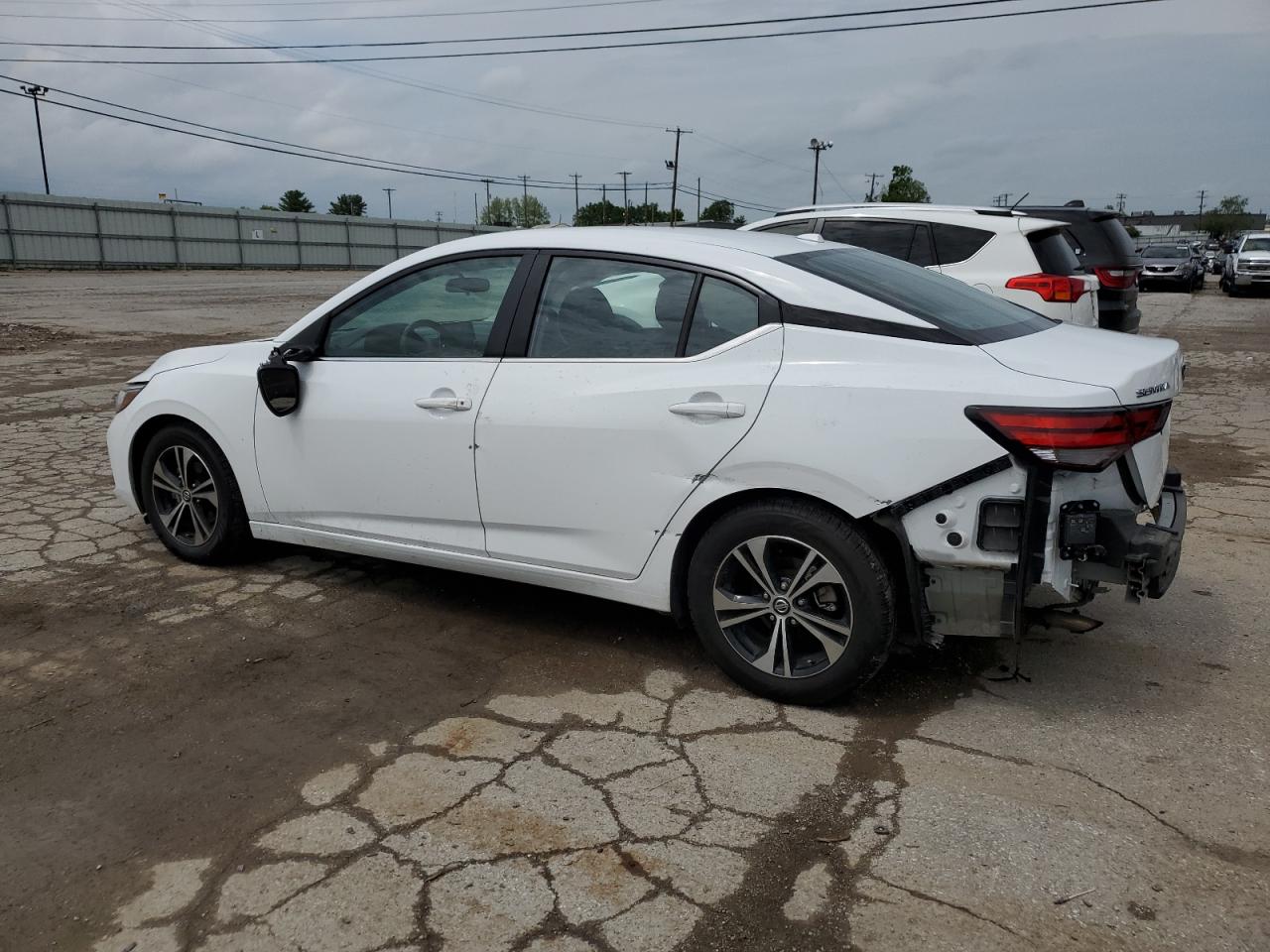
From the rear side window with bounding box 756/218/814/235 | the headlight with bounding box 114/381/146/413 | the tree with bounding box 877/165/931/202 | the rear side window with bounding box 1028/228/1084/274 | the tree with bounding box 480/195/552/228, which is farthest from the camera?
the tree with bounding box 480/195/552/228

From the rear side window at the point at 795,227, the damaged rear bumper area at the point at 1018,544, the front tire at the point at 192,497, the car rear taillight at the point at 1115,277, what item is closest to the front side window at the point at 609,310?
the damaged rear bumper area at the point at 1018,544

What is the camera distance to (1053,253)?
25.6 ft

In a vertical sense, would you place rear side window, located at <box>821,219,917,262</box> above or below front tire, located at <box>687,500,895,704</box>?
above

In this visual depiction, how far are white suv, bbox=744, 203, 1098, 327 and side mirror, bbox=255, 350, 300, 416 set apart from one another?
486 centimetres

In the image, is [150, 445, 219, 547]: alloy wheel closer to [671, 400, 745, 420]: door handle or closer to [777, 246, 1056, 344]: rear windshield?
[671, 400, 745, 420]: door handle

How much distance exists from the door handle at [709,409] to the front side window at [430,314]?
0.94 metres

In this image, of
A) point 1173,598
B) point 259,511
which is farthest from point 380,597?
point 1173,598

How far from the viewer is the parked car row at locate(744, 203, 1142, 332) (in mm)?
7605

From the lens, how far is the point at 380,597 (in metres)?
4.57

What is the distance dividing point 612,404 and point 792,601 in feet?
3.03

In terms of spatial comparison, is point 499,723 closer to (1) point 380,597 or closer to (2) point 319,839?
(2) point 319,839

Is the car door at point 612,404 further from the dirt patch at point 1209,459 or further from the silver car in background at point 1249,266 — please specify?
the silver car in background at point 1249,266

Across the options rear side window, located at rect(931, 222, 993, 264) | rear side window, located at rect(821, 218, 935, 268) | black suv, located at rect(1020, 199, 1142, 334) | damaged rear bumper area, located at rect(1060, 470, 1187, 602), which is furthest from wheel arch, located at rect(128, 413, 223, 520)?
black suv, located at rect(1020, 199, 1142, 334)

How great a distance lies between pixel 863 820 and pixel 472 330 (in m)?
2.32
